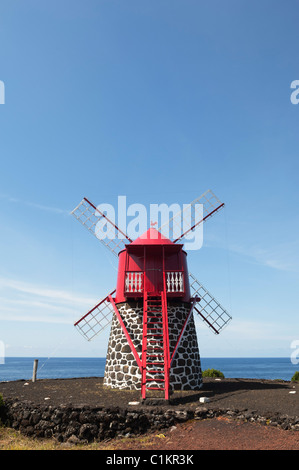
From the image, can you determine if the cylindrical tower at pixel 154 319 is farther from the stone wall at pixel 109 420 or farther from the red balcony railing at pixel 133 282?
the stone wall at pixel 109 420

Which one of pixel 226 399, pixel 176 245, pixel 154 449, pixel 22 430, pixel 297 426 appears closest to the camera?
pixel 154 449

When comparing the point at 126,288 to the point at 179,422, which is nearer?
the point at 179,422

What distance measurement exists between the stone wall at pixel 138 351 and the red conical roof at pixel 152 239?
3165mm

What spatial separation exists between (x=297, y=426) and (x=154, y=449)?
4.16 metres

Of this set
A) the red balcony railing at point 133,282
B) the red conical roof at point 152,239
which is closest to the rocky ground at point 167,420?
the red balcony railing at point 133,282

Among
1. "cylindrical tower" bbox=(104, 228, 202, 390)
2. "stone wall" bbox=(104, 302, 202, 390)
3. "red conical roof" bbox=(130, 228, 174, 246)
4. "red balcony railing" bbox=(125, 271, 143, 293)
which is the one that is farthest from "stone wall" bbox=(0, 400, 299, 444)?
"red conical roof" bbox=(130, 228, 174, 246)

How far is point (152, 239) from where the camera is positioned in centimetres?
1756

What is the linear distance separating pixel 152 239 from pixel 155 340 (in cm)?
528

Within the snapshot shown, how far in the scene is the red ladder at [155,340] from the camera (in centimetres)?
1448

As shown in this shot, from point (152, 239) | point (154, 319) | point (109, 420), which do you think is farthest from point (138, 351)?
point (152, 239)
